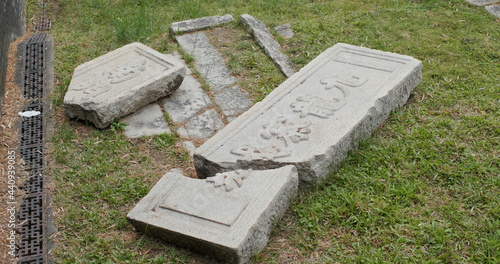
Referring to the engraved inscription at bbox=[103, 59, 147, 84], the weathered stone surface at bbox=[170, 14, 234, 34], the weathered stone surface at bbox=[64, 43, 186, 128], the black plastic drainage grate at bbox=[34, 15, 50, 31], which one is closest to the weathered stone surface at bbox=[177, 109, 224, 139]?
the weathered stone surface at bbox=[64, 43, 186, 128]

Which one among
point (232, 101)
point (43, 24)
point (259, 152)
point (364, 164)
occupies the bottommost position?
point (232, 101)

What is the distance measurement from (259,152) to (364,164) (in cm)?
80

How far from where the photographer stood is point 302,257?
2.71 m

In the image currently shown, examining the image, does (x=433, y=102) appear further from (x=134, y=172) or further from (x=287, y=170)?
(x=134, y=172)

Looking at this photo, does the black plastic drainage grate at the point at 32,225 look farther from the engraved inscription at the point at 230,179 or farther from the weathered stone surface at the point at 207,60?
the weathered stone surface at the point at 207,60

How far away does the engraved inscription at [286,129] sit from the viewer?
127 inches

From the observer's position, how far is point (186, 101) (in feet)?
14.1

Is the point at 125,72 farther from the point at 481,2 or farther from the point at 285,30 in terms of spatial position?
the point at 481,2

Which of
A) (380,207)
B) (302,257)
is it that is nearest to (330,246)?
(302,257)

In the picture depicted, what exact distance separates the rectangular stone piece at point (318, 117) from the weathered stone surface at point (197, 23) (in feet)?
6.20

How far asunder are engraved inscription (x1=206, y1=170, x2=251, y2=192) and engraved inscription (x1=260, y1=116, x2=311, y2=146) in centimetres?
43

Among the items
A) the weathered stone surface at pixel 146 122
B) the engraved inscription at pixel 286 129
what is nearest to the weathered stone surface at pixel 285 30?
the weathered stone surface at pixel 146 122

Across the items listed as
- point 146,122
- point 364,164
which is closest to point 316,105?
point 364,164

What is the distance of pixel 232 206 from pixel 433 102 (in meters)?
2.32
